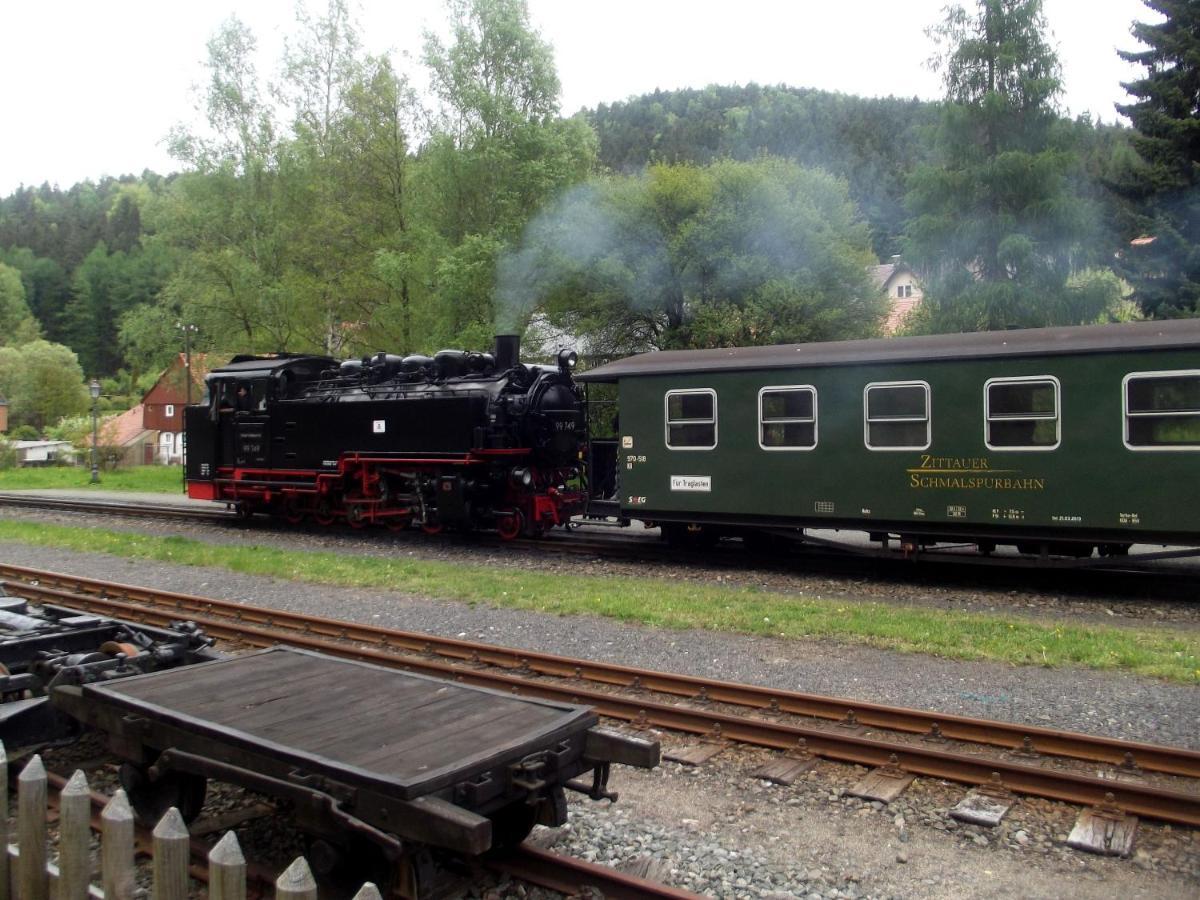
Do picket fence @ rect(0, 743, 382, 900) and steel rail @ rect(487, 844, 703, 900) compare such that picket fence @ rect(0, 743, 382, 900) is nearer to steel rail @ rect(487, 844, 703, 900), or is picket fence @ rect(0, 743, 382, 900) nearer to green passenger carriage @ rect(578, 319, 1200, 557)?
steel rail @ rect(487, 844, 703, 900)

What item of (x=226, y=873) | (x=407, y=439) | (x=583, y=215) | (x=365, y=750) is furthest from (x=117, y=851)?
(x=583, y=215)

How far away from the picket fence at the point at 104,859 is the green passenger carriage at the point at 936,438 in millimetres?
10021

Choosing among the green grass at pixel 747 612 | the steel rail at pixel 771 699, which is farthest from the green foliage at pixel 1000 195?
the steel rail at pixel 771 699

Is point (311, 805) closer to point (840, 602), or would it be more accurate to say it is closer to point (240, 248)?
point (840, 602)

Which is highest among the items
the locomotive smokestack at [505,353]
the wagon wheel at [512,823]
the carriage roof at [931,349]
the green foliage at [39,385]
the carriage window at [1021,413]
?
the green foliage at [39,385]

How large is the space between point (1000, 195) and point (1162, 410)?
15.2 m

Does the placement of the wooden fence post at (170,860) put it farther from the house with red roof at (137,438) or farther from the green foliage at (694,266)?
the house with red roof at (137,438)

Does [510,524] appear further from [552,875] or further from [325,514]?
[552,875]

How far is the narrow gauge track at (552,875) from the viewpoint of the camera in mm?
4082

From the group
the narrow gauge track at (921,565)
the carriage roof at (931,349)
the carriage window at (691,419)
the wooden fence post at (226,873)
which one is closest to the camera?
→ the wooden fence post at (226,873)

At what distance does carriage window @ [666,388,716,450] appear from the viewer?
43.6 ft

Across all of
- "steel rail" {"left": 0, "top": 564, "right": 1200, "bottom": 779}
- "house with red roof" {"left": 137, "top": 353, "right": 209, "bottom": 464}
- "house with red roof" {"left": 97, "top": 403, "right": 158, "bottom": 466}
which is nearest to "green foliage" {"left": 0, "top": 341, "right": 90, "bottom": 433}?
"house with red roof" {"left": 97, "top": 403, "right": 158, "bottom": 466}

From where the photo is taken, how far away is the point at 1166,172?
21031mm

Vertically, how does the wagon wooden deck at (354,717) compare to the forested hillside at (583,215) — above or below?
below
